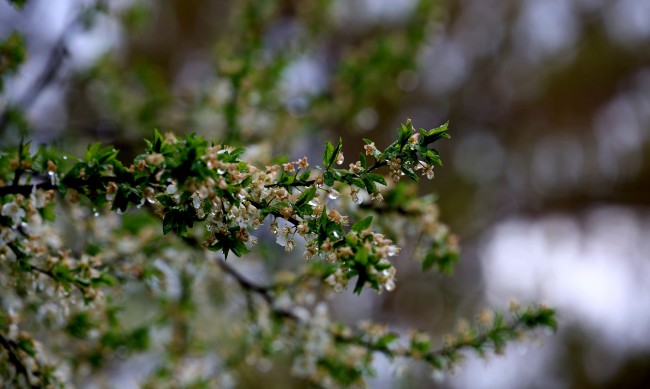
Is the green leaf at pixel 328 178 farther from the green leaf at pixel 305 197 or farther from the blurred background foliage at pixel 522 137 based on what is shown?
the blurred background foliage at pixel 522 137

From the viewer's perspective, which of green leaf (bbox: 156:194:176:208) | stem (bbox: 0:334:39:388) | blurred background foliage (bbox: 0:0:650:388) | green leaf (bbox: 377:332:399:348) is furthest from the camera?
blurred background foliage (bbox: 0:0:650:388)

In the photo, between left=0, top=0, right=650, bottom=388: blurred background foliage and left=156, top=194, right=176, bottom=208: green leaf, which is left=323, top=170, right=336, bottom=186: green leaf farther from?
left=0, top=0, right=650, bottom=388: blurred background foliage

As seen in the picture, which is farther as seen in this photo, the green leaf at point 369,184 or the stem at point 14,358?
the stem at point 14,358

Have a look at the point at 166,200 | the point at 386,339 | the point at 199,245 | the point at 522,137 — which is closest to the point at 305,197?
the point at 166,200

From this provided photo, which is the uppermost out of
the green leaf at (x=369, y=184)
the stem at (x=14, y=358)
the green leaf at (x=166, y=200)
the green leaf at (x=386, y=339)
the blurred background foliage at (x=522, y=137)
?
the blurred background foliage at (x=522, y=137)

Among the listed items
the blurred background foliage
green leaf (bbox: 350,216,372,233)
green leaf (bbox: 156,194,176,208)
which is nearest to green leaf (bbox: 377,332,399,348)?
green leaf (bbox: 350,216,372,233)

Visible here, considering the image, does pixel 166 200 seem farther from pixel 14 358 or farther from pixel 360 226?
pixel 14 358

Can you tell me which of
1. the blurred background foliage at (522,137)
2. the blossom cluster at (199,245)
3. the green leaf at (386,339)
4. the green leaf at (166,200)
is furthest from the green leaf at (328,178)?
the blurred background foliage at (522,137)

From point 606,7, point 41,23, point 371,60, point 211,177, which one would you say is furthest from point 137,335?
point 606,7

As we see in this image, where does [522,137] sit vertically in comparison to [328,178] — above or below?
above

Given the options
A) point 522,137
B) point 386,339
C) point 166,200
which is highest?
point 522,137

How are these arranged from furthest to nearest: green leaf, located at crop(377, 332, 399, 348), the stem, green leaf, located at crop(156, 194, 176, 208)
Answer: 1. green leaf, located at crop(377, 332, 399, 348)
2. the stem
3. green leaf, located at crop(156, 194, 176, 208)

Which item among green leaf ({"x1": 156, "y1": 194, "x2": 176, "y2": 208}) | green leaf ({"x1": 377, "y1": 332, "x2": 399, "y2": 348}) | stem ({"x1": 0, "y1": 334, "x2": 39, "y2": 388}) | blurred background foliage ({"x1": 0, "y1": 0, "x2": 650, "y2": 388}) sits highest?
blurred background foliage ({"x1": 0, "y1": 0, "x2": 650, "y2": 388})

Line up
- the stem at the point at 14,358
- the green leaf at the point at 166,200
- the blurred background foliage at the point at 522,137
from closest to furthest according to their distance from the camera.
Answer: the green leaf at the point at 166,200, the stem at the point at 14,358, the blurred background foliage at the point at 522,137
